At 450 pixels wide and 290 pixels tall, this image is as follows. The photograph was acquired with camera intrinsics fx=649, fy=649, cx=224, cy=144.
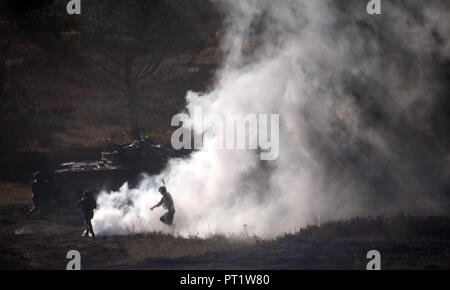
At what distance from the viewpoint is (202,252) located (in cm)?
1784

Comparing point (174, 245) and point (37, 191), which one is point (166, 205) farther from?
point (37, 191)

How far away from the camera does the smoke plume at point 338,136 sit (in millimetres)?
22859

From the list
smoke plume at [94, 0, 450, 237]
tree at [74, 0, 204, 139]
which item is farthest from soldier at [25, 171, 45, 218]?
tree at [74, 0, 204, 139]

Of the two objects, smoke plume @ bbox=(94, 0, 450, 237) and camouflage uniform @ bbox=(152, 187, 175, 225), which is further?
smoke plume @ bbox=(94, 0, 450, 237)

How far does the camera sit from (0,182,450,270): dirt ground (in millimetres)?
15991

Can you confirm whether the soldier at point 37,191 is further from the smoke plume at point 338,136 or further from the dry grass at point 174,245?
the dry grass at point 174,245

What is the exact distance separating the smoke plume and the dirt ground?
2.31 meters

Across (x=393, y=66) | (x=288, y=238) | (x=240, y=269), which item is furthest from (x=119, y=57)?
(x=240, y=269)

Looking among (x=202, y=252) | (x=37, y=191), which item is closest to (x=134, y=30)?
(x=37, y=191)

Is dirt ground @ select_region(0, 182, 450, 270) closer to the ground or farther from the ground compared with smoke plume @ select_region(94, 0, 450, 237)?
closer to the ground

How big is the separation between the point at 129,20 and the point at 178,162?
1295 centimetres

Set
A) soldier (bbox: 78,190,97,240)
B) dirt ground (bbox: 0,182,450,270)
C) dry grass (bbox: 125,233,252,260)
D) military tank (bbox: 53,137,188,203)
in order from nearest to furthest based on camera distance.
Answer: dirt ground (bbox: 0,182,450,270), dry grass (bbox: 125,233,252,260), soldier (bbox: 78,190,97,240), military tank (bbox: 53,137,188,203)

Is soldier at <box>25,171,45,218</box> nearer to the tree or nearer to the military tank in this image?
the military tank
